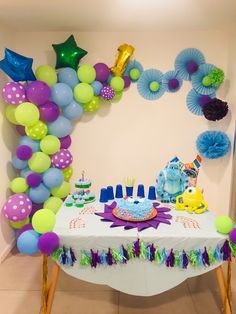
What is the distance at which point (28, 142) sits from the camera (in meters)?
2.67

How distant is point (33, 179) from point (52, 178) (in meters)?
0.15

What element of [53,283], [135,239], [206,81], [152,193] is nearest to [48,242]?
[53,283]

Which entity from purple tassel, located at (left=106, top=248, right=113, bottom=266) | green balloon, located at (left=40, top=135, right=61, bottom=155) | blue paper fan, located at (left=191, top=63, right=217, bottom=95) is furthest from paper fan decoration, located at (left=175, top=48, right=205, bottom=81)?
purple tassel, located at (left=106, top=248, right=113, bottom=266)

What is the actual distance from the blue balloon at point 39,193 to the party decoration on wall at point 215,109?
1567 millimetres

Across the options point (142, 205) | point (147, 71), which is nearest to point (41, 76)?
point (147, 71)

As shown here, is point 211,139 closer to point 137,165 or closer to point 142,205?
point 137,165

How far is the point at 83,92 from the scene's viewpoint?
266cm

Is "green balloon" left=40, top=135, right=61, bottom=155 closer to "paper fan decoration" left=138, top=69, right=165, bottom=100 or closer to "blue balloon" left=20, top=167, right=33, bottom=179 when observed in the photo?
"blue balloon" left=20, top=167, right=33, bottom=179

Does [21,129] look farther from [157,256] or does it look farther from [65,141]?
[157,256]

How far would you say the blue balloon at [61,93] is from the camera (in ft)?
8.61

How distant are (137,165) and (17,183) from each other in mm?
1134

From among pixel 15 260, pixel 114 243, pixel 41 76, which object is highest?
pixel 41 76

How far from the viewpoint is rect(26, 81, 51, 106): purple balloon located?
2480 mm

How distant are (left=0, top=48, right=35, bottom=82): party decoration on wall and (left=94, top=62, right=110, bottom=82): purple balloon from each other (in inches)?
23.2
